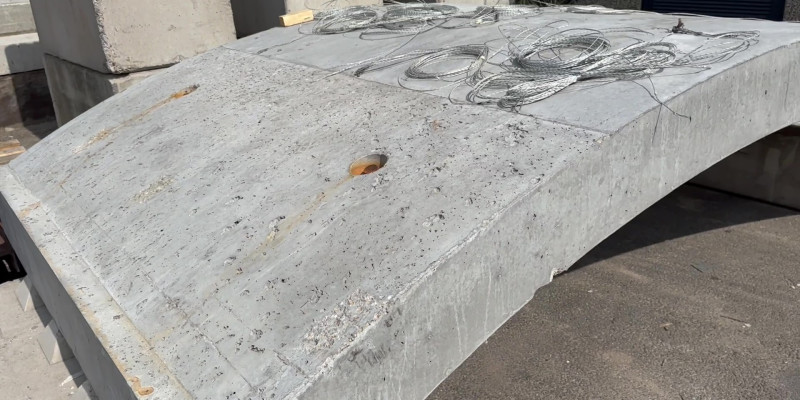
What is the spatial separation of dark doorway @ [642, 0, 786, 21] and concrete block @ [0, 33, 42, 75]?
935cm

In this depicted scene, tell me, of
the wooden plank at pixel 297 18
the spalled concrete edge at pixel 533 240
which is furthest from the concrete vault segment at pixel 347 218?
the wooden plank at pixel 297 18

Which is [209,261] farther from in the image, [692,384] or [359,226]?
[692,384]

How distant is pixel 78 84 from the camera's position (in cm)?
730

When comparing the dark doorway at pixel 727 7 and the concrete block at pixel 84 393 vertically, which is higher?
the dark doorway at pixel 727 7

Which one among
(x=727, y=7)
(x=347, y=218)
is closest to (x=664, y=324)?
(x=347, y=218)

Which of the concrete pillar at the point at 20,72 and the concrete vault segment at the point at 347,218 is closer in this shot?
the concrete vault segment at the point at 347,218

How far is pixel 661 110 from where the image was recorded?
323cm

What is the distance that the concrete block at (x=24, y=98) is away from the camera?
10586mm

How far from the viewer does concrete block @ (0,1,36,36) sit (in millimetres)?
10789

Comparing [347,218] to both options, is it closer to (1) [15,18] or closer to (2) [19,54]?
(2) [19,54]

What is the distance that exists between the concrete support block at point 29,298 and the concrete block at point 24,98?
6.80 meters

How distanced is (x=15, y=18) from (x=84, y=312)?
31.2 ft

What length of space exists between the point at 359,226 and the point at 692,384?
2.31 metres

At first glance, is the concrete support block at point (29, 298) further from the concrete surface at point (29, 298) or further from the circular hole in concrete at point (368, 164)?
the circular hole in concrete at point (368, 164)
